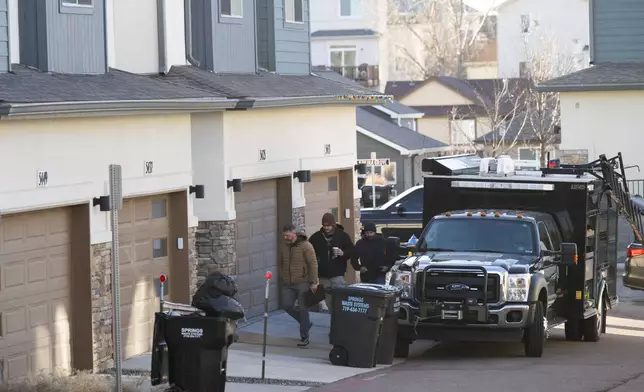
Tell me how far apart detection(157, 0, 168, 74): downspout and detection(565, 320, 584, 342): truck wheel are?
7.50 m

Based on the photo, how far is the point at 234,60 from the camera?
75.8 feet

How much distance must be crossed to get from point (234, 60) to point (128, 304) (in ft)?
19.3

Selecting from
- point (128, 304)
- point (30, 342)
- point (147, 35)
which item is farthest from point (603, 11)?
point (30, 342)

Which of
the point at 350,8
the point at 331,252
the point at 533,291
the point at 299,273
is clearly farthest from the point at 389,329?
the point at 350,8

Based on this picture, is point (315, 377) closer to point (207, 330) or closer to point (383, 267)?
point (207, 330)

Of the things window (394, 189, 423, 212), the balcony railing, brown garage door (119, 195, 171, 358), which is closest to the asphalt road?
brown garage door (119, 195, 171, 358)

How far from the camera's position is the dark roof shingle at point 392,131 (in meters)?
57.6

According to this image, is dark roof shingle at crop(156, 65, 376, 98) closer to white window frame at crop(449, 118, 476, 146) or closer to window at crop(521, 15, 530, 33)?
white window frame at crop(449, 118, 476, 146)

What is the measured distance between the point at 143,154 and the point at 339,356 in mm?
3949

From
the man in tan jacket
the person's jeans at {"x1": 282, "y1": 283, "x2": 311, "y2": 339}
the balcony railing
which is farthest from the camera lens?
the balcony railing

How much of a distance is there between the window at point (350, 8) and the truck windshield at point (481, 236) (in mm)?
56770

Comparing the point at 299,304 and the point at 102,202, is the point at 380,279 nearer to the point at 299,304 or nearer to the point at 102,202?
the point at 299,304

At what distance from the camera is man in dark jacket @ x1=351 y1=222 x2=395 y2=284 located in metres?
21.0

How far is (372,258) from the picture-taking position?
21.0m
